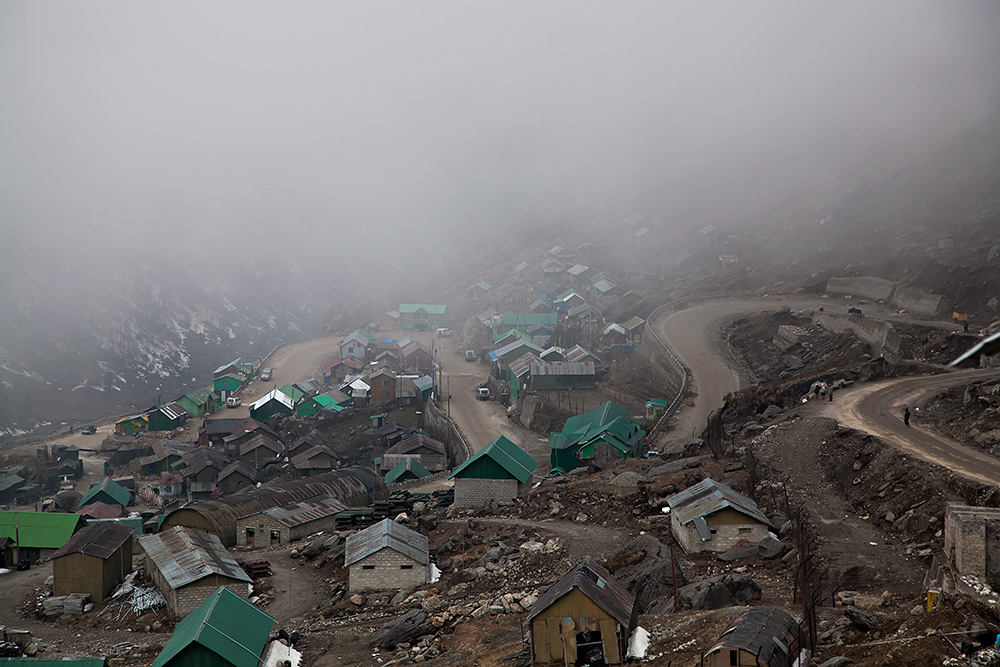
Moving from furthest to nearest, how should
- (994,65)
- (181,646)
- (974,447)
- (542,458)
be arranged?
(994,65) → (542,458) → (974,447) → (181,646)

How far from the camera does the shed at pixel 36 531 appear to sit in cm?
2739

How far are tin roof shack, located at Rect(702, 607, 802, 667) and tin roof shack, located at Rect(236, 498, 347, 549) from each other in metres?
19.1

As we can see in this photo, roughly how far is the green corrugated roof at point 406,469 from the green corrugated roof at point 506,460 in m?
9.75

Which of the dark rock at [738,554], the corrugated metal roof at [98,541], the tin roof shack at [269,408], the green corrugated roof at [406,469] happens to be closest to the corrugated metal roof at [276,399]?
the tin roof shack at [269,408]

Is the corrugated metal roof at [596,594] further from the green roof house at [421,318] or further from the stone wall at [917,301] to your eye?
the green roof house at [421,318]

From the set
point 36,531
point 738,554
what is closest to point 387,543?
point 738,554

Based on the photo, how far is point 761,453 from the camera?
22281mm

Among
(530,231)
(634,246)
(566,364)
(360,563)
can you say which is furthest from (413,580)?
(530,231)

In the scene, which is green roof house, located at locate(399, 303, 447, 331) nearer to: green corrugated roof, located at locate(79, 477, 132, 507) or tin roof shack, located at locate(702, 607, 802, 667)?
green corrugated roof, located at locate(79, 477, 132, 507)

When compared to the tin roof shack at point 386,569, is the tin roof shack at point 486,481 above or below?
below

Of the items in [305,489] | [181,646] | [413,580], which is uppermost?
[181,646]

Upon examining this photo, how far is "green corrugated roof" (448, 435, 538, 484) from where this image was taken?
1003 inches

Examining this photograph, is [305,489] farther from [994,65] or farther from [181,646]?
[994,65]

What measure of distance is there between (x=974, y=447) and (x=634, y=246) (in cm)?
6197
